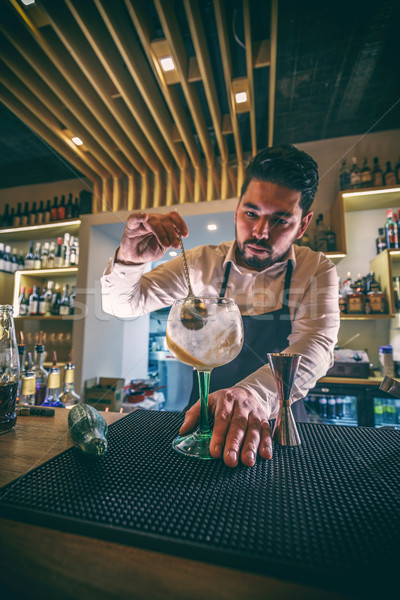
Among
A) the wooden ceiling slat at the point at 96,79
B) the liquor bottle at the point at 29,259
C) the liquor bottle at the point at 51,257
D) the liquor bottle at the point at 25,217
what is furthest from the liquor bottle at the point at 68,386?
the liquor bottle at the point at 25,217

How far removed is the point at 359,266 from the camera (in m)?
2.90

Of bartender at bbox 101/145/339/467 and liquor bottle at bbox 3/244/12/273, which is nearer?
bartender at bbox 101/145/339/467

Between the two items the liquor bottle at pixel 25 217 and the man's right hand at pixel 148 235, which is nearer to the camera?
the man's right hand at pixel 148 235

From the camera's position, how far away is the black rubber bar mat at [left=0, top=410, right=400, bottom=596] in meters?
0.29

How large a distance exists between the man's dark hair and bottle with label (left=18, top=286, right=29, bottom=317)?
3295 mm

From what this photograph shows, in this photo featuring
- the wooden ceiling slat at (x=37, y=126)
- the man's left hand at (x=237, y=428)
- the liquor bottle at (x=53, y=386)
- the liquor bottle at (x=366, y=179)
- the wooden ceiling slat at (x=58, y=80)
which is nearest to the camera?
the man's left hand at (x=237, y=428)

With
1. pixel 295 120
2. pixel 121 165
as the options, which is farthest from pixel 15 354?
pixel 295 120

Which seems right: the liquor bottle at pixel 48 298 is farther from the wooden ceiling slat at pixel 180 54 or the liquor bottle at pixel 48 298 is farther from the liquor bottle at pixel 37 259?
the wooden ceiling slat at pixel 180 54

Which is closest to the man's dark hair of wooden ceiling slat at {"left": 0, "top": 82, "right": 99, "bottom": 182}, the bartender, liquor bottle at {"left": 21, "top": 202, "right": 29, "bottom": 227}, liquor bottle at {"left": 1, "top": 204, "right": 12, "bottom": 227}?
the bartender

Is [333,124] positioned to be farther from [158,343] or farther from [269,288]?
[158,343]

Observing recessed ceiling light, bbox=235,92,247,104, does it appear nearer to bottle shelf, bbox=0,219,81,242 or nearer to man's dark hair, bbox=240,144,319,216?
man's dark hair, bbox=240,144,319,216

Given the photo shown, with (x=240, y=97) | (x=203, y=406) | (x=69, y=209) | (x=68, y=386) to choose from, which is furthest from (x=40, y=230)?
(x=203, y=406)

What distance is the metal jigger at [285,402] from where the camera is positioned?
1.88 feet

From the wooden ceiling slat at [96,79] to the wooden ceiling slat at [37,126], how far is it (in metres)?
0.53
